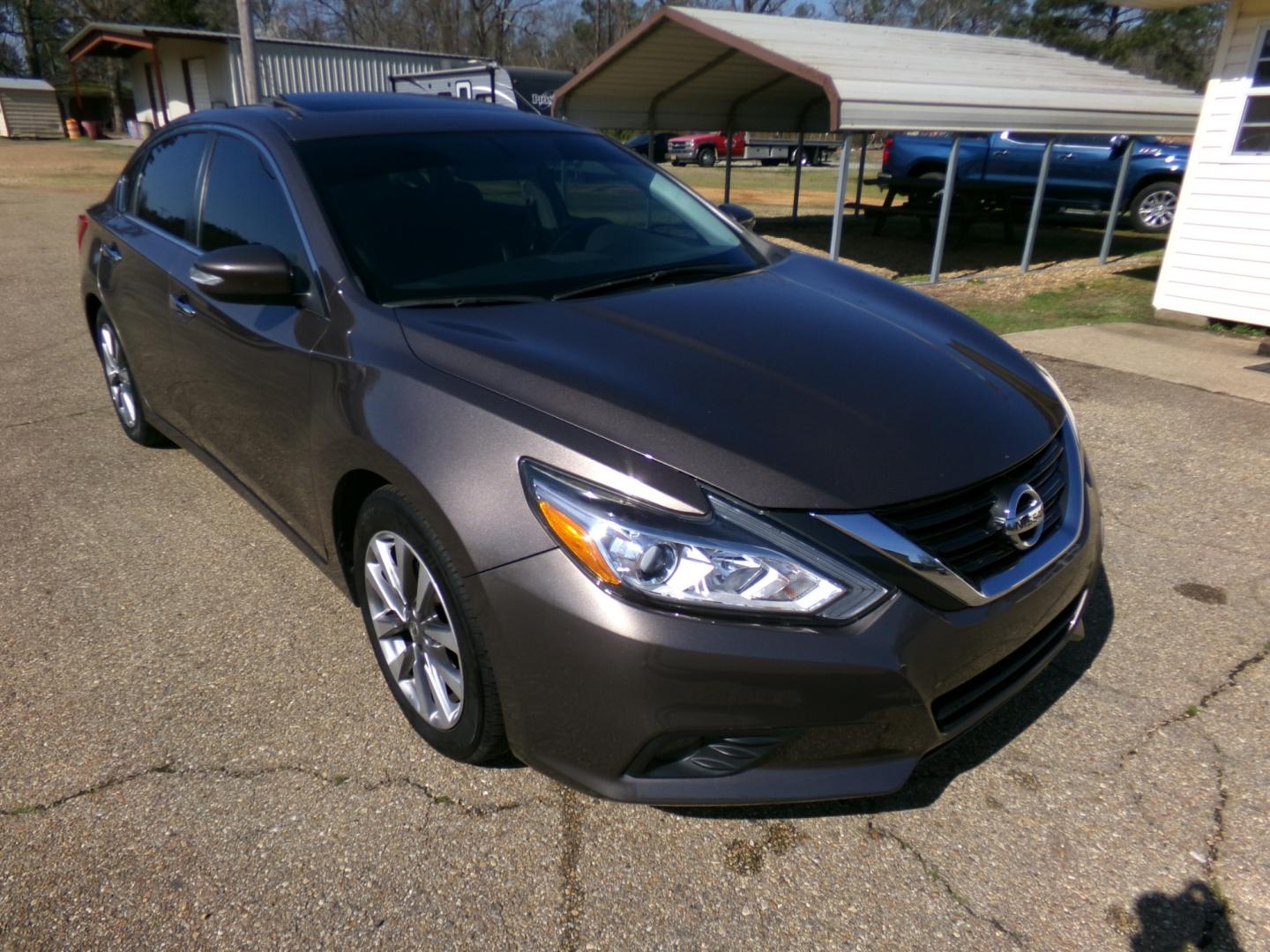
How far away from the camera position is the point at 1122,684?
2.87m

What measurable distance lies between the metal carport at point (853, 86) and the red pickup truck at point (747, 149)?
18.7m

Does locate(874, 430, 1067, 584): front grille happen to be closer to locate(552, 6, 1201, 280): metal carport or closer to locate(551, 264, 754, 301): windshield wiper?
locate(551, 264, 754, 301): windshield wiper

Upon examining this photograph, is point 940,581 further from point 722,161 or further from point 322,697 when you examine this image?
point 722,161

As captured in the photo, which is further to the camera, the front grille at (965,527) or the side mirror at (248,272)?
the side mirror at (248,272)

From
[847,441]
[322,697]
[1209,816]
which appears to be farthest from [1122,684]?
[322,697]

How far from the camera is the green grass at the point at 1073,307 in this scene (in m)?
8.50

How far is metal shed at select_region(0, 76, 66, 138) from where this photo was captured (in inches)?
1342

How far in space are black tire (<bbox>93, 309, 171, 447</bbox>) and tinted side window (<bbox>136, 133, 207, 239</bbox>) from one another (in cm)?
74

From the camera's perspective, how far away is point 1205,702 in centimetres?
280

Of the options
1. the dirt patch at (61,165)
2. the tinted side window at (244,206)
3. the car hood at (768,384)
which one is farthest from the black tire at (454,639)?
the dirt patch at (61,165)

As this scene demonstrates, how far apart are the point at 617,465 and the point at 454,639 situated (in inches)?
26.0

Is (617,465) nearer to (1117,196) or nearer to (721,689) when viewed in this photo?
(721,689)

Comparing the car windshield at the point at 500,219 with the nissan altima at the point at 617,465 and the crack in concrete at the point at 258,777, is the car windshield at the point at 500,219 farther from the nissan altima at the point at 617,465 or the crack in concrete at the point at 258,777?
the crack in concrete at the point at 258,777

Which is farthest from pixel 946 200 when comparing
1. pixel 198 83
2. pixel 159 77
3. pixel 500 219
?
pixel 159 77
